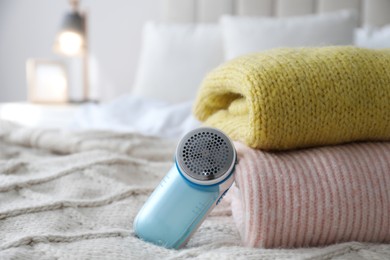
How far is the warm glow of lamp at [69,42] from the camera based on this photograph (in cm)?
238

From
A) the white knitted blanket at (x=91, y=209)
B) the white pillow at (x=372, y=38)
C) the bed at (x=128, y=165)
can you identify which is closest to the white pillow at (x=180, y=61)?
the bed at (x=128, y=165)

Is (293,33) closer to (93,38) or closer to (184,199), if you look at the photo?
(184,199)

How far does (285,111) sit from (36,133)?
→ 28.8 inches

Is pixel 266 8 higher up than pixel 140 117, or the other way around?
pixel 266 8

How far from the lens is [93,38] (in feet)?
8.90

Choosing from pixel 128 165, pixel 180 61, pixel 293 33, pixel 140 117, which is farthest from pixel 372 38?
pixel 128 165

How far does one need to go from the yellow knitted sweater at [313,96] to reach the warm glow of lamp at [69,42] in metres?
1.89

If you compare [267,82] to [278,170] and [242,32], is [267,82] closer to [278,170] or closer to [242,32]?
[278,170]

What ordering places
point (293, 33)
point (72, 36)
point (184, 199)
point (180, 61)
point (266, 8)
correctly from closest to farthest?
point (184, 199)
point (293, 33)
point (180, 61)
point (266, 8)
point (72, 36)

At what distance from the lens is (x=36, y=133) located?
1.13 metres

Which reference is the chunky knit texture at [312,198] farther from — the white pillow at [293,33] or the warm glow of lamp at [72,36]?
the warm glow of lamp at [72,36]

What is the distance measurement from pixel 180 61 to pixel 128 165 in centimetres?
92

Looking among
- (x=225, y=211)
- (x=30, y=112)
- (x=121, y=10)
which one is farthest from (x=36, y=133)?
(x=121, y=10)

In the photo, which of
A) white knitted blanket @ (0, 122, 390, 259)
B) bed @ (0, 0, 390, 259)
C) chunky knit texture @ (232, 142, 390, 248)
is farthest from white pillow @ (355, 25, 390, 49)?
chunky knit texture @ (232, 142, 390, 248)
